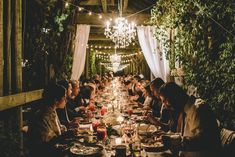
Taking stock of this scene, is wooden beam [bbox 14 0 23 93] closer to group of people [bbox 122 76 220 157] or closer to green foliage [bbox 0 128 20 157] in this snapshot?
green foliage [bbox 0 128 20 157]

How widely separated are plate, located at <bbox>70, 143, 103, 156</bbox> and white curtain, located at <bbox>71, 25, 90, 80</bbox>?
734 cm

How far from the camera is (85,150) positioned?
3.58 m

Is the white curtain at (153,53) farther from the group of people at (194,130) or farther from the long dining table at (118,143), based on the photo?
the group of people at (194,130)

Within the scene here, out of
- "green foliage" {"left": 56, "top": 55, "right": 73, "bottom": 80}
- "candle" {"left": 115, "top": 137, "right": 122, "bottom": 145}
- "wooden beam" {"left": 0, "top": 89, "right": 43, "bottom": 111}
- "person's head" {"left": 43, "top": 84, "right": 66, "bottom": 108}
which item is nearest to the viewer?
"candle" {"left": 115, "top": 137, "right": 122, "bottom": 145}

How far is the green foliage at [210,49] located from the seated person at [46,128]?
211 cm

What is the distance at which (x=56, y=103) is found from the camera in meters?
4.47

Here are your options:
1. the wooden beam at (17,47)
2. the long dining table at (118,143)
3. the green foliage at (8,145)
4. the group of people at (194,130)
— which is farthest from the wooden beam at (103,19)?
the green foliage at (8,145)

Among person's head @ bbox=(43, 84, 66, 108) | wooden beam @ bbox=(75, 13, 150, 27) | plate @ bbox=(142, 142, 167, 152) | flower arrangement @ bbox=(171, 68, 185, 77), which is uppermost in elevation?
wooden beam @ bbox=(75, 13, 150, 27)

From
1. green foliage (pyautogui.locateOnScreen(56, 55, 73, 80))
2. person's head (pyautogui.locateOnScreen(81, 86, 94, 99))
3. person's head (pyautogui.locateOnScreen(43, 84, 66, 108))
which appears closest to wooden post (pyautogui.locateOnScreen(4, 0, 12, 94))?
person's head (pyautogui.locateOnScreen(43, 84, 66, 108))

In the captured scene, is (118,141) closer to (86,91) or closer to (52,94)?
(52,94)

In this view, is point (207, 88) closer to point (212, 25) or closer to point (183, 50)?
point (212, 25)

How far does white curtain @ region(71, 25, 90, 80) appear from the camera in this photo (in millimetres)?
11000

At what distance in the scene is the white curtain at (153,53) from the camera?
31.8 feet

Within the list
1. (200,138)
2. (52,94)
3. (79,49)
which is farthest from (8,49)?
(79,49)
